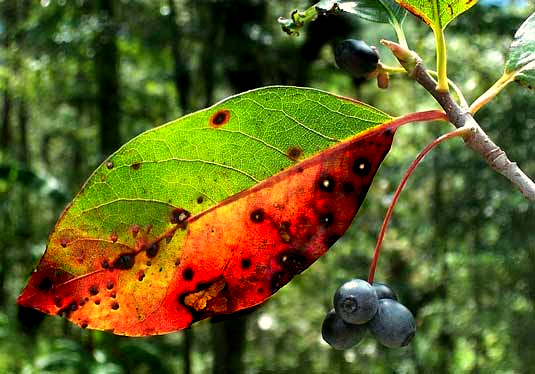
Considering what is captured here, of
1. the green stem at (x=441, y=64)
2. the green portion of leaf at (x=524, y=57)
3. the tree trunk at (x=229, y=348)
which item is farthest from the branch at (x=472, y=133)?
the tree trunk at (x=229, y=348)

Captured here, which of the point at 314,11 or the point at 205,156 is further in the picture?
the point at 314,11

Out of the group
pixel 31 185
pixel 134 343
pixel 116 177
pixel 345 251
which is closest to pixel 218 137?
pixel 116 177

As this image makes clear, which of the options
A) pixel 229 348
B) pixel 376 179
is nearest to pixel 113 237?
pixel 229 348

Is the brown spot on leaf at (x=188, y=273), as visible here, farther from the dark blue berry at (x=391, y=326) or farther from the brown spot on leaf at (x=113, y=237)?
the dark blue berry at (x=391, y=326)

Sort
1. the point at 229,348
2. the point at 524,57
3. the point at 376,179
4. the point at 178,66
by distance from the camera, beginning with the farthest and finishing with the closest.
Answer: the point at 376,179 → the point at 229,348 → the point at 178,66 → the point at 524,57

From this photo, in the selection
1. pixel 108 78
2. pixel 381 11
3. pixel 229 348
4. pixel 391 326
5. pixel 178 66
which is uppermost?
pixel 108 78

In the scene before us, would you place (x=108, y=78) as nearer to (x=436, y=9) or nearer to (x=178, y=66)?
(x=178, y=66)
